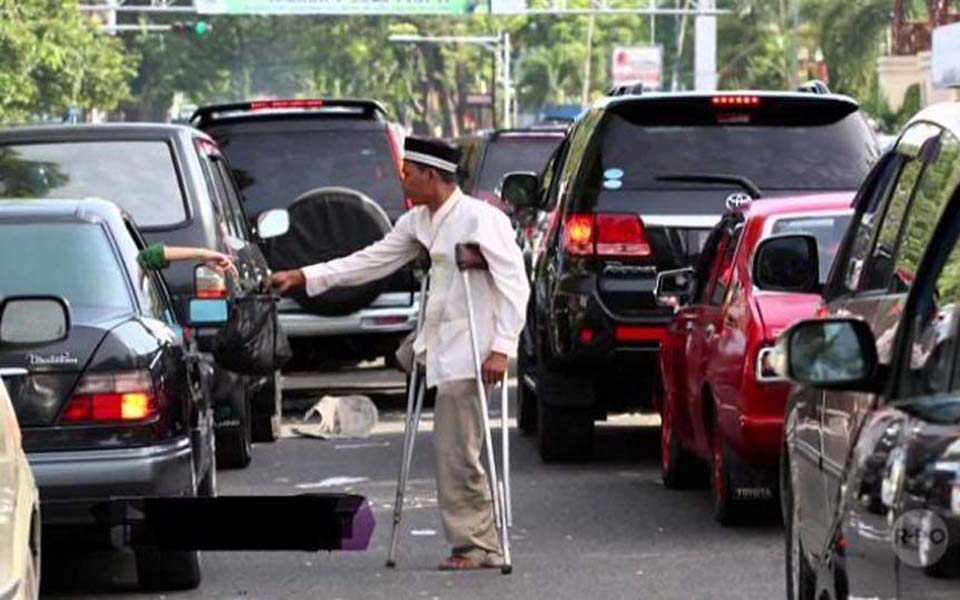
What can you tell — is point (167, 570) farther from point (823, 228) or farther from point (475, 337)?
point (823, 228)

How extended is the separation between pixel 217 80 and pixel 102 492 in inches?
4296

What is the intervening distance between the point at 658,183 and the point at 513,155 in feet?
41.6

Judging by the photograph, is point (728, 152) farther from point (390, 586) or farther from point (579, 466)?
point (390, 586)

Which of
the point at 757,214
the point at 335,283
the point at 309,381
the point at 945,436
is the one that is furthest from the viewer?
the point at 309,381

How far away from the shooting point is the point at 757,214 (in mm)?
12219

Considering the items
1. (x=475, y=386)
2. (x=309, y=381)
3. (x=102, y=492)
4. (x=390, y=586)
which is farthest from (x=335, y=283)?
(x=309, y=381)

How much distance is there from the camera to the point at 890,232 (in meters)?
7.10

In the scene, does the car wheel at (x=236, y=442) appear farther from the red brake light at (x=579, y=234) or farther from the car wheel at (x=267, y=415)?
the red brake light at (x=579, y=234)

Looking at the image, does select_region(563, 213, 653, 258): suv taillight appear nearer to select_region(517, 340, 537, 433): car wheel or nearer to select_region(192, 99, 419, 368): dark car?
select_region(517, 340, 537, 433): car wheel

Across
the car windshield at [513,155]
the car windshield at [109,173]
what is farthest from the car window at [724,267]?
the car windshield at [513,155]

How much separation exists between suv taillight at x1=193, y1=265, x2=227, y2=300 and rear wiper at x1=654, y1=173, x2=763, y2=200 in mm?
2406

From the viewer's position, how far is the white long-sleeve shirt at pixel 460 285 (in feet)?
36.4

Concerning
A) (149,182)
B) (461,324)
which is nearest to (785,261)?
(461,324)

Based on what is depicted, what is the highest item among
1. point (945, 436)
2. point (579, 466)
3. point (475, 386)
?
point (945, 436)
